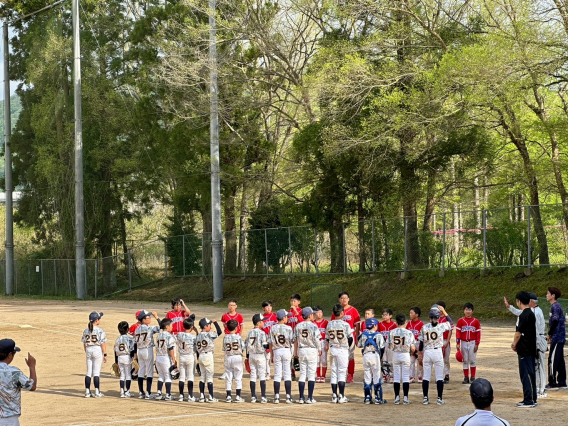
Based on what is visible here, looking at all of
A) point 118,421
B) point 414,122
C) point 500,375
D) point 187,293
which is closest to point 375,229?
point 414,122

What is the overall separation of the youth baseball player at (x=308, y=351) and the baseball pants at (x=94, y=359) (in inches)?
167

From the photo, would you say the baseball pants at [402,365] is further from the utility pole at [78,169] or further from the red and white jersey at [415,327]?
the utility pole at [78,169]

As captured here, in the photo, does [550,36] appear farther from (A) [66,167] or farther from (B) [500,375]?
(A) [66,167]

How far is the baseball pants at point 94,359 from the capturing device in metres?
16.1

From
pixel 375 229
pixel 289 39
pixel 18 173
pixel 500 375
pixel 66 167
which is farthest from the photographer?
pixel 18 173

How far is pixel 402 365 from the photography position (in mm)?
14555

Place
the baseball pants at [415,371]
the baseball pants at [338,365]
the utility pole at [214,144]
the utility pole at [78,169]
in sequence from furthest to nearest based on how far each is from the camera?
the utility pole at [78,169] → the utility pole at [214,144] → the baseball pants at [415,371] → the baseball pants at [338,365]

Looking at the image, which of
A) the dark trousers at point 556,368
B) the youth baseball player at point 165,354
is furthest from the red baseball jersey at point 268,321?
the dark trousers at point 556,368

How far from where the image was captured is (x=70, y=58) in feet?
185

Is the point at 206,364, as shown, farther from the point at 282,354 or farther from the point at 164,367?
the point at 282,354

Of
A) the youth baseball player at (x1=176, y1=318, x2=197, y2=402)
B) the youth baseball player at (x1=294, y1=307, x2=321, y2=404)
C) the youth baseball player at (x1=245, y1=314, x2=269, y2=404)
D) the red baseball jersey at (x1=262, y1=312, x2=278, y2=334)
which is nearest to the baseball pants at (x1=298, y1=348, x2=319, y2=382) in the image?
the youth baseball player at (x1=294, y1=307, x2=321, y2=404)

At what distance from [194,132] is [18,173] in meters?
24.0

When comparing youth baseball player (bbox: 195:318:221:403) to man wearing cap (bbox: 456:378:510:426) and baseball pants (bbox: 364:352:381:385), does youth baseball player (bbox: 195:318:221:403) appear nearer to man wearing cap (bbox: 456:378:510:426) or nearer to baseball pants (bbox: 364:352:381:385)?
baseball pants (bbox: 364:352:381:385)

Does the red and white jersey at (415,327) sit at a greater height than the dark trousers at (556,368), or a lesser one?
greater
